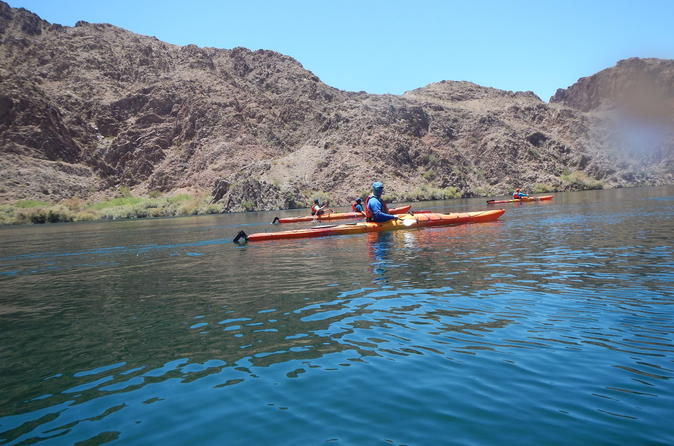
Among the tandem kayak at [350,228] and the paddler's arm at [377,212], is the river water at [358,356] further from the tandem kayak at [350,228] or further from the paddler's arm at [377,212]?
the paddler's arm at [377,212]

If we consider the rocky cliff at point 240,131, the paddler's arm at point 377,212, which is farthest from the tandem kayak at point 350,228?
the rocky cliff at point 240,131

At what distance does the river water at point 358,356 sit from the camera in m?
4.92

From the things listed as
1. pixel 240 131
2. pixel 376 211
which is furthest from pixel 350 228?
pixel 240 131

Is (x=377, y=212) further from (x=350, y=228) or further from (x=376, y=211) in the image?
(x=350, y=228)

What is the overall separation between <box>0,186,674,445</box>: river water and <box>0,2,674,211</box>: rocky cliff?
7582 centimetres

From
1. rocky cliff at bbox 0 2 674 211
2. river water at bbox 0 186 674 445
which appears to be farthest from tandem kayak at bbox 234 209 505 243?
rocky cliff at bbox 0 2 674 211

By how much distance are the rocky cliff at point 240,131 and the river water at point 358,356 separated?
75816mm

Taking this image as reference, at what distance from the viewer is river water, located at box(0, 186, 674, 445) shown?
4922mm

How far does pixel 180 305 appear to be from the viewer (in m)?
11.3

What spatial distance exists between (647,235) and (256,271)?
569 inches

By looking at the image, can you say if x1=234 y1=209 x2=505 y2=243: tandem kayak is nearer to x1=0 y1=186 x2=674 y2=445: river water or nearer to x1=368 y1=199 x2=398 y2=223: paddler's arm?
x1=368 y1=199 x2=398 y2=223: paddler's arm

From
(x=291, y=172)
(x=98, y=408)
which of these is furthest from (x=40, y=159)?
(x=98, y=408)

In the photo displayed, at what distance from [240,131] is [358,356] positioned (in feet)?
383

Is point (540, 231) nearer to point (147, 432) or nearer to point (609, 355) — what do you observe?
point (609, 355)
